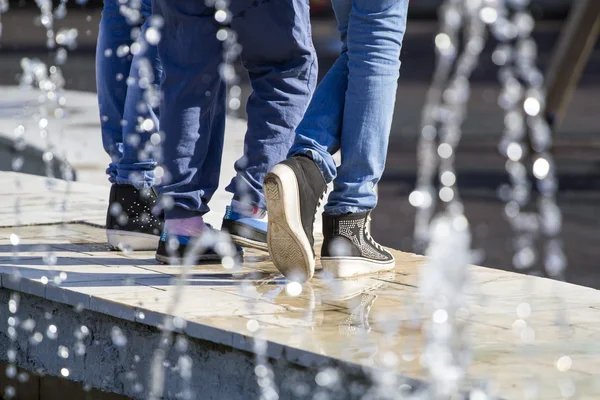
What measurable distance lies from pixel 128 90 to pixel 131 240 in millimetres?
433

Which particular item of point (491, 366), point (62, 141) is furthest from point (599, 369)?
point (62, 141)

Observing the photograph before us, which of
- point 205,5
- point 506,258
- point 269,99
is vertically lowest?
point 506,258

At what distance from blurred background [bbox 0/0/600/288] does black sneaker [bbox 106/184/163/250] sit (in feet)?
6.64

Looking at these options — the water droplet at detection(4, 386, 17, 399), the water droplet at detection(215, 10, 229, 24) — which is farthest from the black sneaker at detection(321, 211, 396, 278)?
the water droplet at detection(4, 386, 17, 399)

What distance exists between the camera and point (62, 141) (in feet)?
20.7

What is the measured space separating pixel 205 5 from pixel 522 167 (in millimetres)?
5363

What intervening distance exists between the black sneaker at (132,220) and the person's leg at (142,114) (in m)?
0.03

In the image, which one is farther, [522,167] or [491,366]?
[522,167]

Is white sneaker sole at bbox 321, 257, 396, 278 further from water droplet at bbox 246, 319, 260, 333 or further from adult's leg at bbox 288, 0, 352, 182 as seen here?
water droplet at bbox 246, 319, 260, 333

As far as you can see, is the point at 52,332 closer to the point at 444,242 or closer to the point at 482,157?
the point at 444,242

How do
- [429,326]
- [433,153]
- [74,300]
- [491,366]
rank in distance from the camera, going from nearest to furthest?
A: [491,366]
[429,326]
[74,300]
[433,153]

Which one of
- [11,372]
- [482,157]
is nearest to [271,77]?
[11,372]

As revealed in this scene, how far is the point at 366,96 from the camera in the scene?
129 inches

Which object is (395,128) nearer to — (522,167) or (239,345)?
(522,167)
